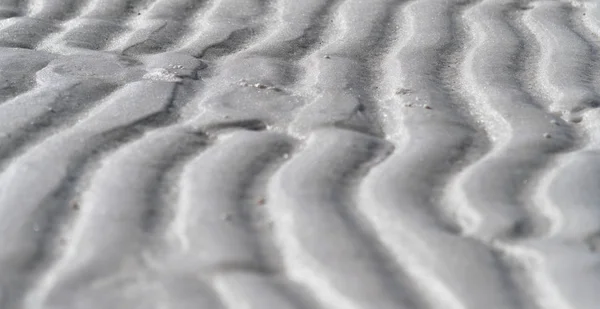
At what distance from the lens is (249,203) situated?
180 centimetres

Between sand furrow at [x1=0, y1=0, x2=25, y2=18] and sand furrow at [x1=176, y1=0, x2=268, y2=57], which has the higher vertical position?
sand furrow at [x1=0, y1=0, x2=25, y2=18]

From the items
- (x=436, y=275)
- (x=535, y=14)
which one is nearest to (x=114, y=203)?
(x=436, y=275)

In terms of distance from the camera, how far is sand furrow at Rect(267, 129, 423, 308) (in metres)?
1.55

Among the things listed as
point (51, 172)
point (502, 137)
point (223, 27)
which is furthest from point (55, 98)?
A: point (502, 137)

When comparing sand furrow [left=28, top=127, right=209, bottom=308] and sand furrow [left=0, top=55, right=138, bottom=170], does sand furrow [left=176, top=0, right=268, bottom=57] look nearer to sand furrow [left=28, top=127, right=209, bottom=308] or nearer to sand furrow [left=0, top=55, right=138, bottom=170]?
sand furrow [left=0, top=55, right=138, bottom=170]

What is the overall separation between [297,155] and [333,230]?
0.32 metres

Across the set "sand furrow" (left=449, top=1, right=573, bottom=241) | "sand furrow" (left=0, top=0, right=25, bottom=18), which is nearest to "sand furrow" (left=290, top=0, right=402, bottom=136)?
"sand furrow" (left=449, top=1, right=573, bottom=241)

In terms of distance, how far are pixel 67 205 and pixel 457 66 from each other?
1.13 metres

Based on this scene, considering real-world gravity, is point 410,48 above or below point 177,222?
below

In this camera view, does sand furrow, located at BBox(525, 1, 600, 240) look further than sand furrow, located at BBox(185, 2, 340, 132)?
No

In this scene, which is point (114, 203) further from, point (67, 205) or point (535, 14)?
point (535, 14)

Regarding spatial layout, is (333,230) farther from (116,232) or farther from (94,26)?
(94,26)

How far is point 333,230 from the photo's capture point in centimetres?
170

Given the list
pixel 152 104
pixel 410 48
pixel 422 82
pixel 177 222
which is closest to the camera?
pixel 177 222
